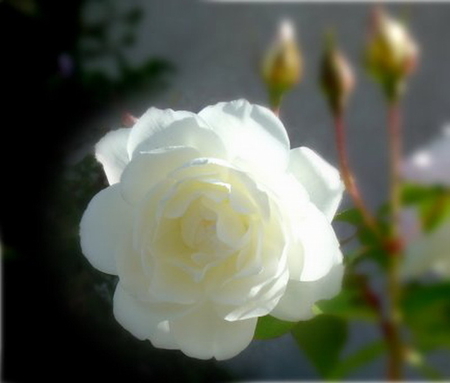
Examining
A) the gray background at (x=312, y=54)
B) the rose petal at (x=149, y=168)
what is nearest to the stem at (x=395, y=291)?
the rose petal at (x=149, y=168)

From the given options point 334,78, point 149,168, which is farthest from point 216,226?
point 334,78

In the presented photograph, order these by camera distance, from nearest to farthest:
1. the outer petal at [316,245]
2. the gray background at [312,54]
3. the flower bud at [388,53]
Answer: the outer petal at [316,245] < the flower bud at [388,53] < the gray background at [312,54]

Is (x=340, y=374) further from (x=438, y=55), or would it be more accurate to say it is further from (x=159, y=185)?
(x=438, y=55)

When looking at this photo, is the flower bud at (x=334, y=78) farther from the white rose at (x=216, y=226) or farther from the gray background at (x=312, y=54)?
the gray background at (x=312, y=54)

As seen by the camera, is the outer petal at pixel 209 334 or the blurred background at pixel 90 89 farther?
the blurred background at pixel 90 89

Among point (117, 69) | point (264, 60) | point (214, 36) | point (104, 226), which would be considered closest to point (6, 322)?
point (117, 69)

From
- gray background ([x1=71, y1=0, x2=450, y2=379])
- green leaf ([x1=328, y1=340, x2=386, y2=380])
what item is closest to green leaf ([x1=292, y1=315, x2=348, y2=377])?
green leaf ([x1=328, y1=340, x2=386, y2=380])

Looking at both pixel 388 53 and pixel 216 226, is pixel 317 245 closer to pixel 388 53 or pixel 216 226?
pixel 216 226
